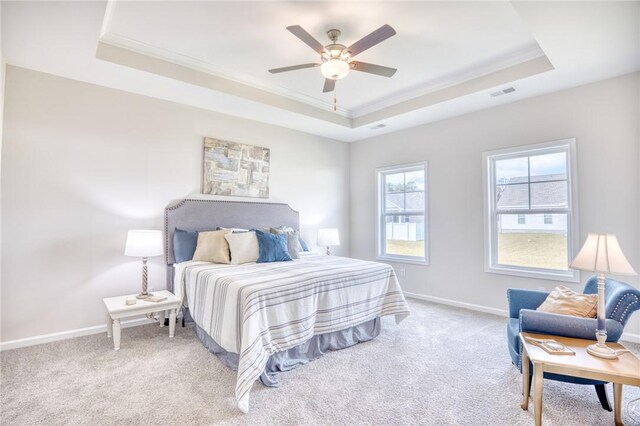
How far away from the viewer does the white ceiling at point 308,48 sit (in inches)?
98.6

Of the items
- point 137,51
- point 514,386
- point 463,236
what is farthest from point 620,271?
point 137,51

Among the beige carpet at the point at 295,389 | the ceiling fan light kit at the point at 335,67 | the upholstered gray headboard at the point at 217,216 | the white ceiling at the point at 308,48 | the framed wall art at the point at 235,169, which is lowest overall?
the beige carpet at the point at 295,389

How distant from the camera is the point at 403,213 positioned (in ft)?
17.6

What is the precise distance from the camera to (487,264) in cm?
427

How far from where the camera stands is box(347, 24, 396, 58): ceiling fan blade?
2331 mm

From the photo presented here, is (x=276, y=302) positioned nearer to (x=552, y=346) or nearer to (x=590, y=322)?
(x=552, y=346)

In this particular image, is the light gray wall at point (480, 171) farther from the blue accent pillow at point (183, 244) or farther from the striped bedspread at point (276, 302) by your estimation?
the blue accent pillow at point (183, 244)

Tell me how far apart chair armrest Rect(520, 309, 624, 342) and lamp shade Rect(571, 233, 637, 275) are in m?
0.36

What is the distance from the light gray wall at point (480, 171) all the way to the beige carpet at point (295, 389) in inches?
49.5

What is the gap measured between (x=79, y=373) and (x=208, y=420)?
136 cm

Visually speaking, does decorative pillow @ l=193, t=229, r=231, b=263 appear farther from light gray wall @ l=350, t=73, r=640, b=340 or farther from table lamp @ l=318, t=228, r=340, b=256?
light gray wall @ l=350, t=73, r=640, b=340

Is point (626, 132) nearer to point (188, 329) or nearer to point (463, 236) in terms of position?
point (463, 236)

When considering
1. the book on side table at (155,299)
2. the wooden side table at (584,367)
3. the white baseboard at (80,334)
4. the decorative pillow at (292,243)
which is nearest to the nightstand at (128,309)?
the book on side table at (155,299)

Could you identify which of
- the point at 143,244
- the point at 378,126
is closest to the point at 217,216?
the point at 143,244
